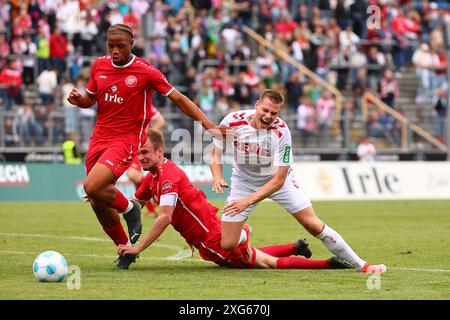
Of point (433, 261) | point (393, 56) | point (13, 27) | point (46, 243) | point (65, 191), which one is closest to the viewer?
point (433, 261)

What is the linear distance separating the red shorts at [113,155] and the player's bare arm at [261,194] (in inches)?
55.0

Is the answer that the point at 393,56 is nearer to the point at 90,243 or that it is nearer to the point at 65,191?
the point at 65,191

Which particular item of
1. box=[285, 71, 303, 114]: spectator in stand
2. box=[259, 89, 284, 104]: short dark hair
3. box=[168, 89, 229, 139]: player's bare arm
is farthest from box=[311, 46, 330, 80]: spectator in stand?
box=[259, 89, 284, 104]: short dark hair

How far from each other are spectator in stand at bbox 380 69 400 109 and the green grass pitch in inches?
433

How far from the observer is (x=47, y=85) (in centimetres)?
2775

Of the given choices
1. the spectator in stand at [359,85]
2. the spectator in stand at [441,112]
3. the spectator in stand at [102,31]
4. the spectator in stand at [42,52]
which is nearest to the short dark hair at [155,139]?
the spectator in stand at [42,52]

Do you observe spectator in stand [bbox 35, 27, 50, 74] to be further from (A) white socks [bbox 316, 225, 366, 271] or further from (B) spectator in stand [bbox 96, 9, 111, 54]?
(A) white socks [bbox 316, 225, 366, 271]

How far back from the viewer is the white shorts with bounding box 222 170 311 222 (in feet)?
36.1

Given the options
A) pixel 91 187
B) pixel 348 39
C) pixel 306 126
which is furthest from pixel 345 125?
pixel 91 187

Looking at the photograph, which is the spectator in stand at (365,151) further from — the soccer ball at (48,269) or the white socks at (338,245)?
the soccer ball at (48,269)
